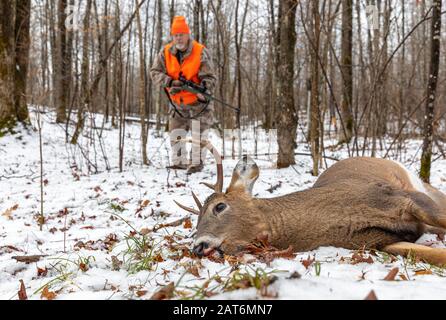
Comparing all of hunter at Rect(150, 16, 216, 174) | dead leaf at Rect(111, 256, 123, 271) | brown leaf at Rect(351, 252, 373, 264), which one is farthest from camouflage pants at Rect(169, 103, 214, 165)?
brown leaf at Rect(351, 252, 373, 264)

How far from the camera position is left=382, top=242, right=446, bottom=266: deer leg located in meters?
3.09

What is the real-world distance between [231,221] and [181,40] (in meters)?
5.62

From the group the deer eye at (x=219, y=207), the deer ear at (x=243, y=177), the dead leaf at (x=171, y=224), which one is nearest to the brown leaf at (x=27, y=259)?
the dead leaf at (x=171, y=224)

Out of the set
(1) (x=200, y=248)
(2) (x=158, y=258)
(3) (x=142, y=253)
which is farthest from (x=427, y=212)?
(3) (x=142, y=253)

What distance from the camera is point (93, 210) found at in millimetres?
5891

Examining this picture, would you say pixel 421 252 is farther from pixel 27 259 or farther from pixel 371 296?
pixel 27 259

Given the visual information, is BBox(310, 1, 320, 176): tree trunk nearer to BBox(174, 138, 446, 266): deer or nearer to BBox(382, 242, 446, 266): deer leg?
BBox(174, 138, 446, 266): deer

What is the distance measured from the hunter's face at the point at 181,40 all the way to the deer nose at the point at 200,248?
580cm

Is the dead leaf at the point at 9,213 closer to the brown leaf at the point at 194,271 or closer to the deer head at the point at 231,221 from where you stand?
the deer head at the point at 231,221

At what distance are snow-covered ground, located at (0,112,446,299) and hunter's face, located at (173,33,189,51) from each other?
2.39 meters

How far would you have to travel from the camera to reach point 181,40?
828 cm

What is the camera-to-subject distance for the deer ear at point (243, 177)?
3836mm

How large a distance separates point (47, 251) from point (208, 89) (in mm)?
5245
